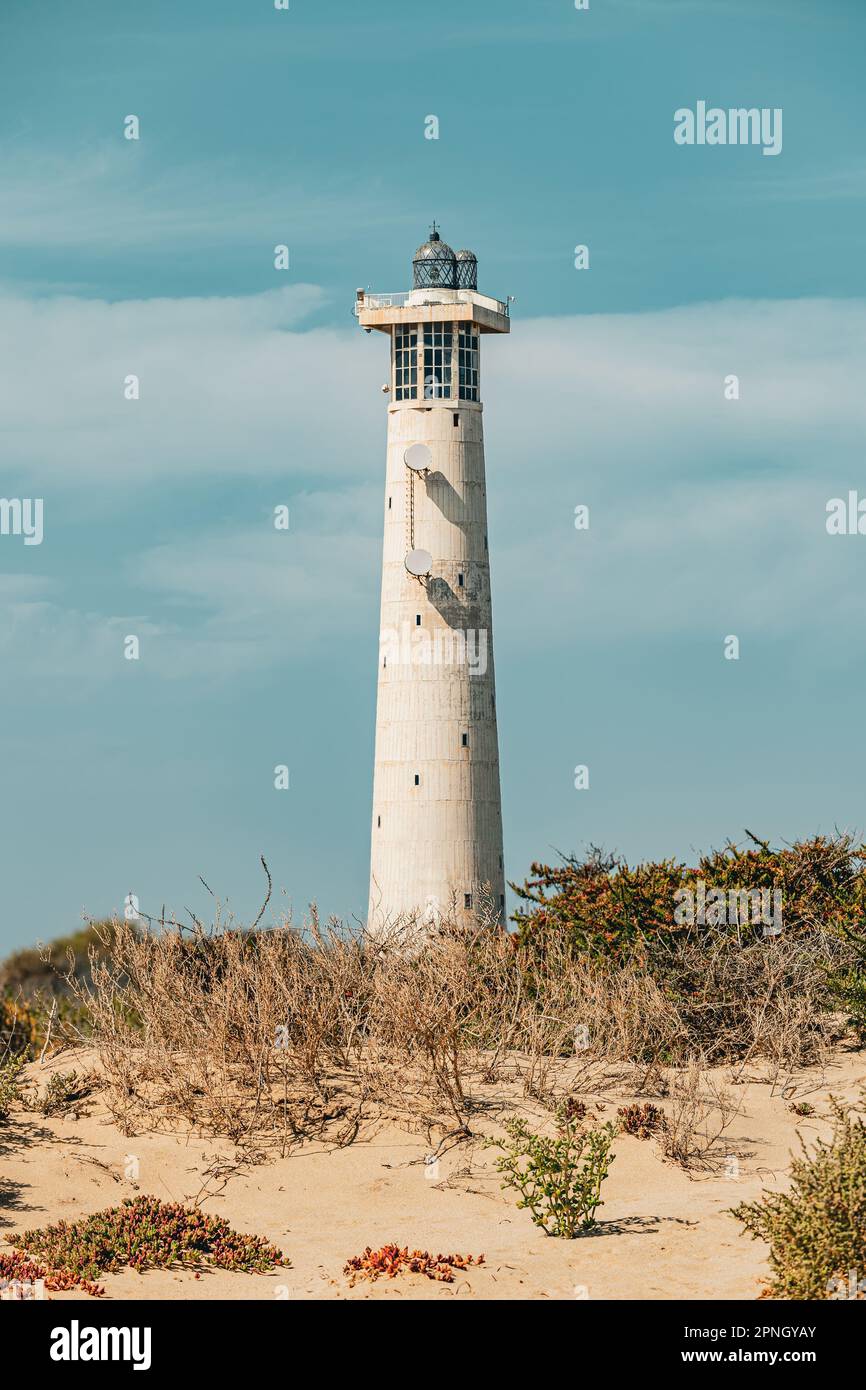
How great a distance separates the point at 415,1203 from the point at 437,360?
978 inches

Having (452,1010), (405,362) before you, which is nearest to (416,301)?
(405,362)

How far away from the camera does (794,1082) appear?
26906 millimetres

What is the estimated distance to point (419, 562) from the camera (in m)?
41.5

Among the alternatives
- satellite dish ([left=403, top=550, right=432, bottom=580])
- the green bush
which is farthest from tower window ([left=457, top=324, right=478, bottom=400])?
the green bush

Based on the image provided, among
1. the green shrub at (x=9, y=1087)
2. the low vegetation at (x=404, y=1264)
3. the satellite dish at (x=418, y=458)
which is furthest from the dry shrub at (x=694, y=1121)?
the satellite dish at (x=418, y=458)

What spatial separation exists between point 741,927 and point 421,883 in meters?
12.6

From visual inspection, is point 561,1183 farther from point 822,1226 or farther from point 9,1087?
point 9,1087

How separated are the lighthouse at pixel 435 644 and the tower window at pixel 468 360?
3cm

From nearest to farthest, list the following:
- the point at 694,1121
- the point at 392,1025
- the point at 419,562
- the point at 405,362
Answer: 1. the point at 694,1121
2. the point at 392,1025
3. the point at 419,562
4. the point at 405,362

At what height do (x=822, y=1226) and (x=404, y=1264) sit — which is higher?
(x=822, y=1226)

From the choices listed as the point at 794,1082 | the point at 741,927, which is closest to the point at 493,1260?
the point at 794,1082

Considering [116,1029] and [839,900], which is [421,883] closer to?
[839,900]

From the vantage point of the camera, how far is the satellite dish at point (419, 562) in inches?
1633

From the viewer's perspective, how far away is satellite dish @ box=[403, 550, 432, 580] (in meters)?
41.5
